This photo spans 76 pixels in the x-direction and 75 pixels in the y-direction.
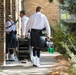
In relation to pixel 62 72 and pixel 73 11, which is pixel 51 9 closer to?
pixel 73 11

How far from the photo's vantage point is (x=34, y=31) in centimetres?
1174

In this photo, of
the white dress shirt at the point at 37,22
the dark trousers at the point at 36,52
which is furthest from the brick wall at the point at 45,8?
the white dress shirt at the point at 37,22

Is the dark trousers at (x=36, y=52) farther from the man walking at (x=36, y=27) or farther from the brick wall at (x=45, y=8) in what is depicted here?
the brick wall at (x=45, y=8)

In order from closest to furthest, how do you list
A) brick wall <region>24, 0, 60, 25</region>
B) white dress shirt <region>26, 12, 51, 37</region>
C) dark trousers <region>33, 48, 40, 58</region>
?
white dress shirt <region>26, 12, 51, 37</region> → dark trousers <region>33, 48, 40, 58</region> → brick wall <region>24, 0, 60, 25</region>

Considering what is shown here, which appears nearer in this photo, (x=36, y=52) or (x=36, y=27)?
(x=36, y=27)

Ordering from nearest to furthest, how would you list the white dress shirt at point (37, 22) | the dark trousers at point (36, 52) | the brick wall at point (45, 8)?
the white dress shirt at point (37, 22) → the dark trousers at point (36, 52) → the brick wall at point (45, 8)

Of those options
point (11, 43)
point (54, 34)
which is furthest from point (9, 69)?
point (54, 34)

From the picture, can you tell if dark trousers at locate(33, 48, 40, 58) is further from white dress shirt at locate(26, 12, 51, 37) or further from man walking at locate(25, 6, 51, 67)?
white dress shirt at locate(26, 12, 51, 37)

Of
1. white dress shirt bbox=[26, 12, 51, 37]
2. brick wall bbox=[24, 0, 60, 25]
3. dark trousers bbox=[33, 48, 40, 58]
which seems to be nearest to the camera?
white dress shirt bbox=[26, 12, 51, 37]

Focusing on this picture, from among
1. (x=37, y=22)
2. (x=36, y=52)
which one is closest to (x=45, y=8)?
(x=36, y=52)

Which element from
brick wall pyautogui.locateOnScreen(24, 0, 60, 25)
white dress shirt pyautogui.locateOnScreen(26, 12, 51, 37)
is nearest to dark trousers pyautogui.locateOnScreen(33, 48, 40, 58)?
white dress shirt pyautogui.locateOnScreen(26, 12, 51, 37)

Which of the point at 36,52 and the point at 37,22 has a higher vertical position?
the point at 37,22

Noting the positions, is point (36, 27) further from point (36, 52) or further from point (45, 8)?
point (45, 8)

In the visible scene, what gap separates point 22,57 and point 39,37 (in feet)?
8.47
